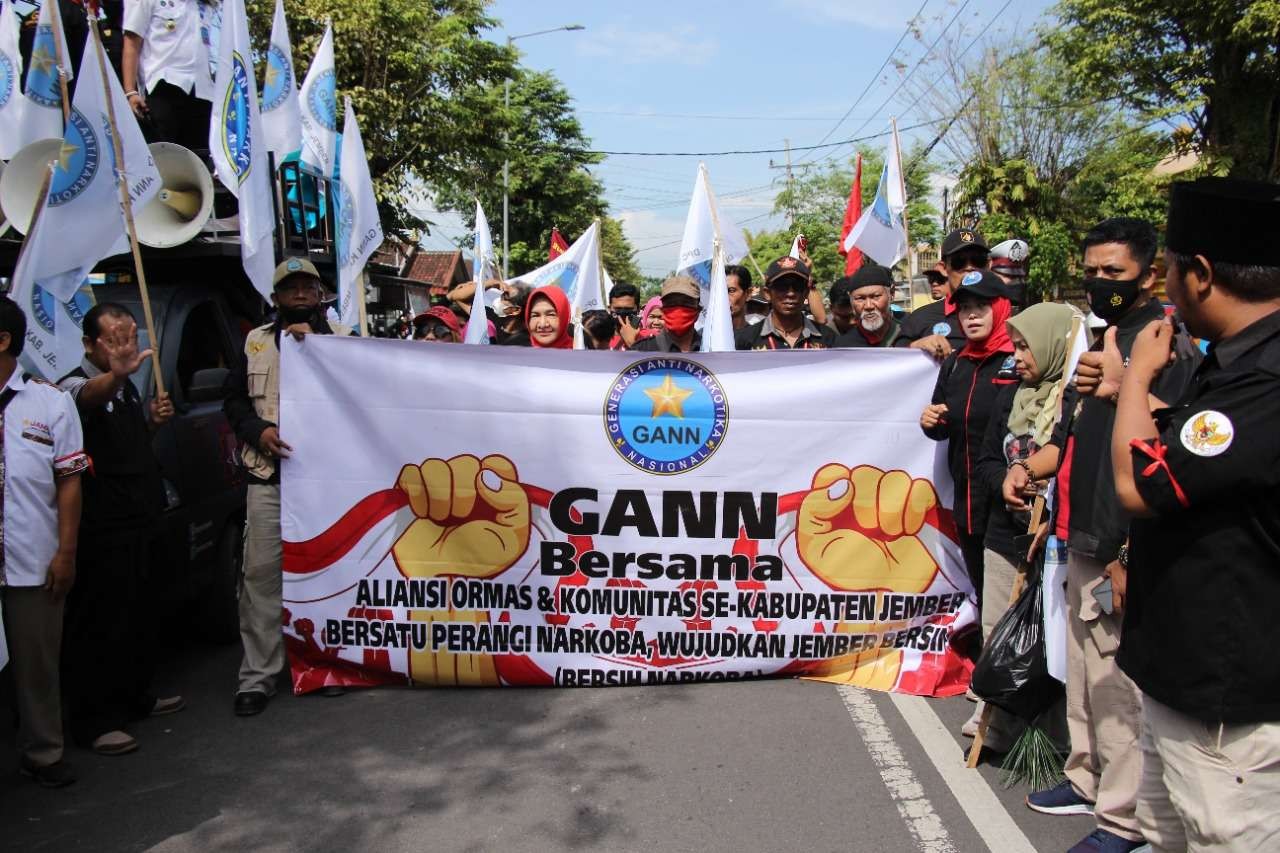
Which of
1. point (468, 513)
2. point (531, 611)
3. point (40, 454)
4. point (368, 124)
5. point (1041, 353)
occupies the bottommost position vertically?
point (531, 611)

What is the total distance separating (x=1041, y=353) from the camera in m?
3.99

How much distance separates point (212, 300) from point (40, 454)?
91.2 inches

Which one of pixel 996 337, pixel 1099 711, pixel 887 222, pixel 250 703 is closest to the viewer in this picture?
pixel 1099 711

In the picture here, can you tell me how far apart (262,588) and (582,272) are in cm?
399

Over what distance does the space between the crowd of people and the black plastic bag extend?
0.14m

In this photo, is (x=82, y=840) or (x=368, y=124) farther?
(x=368, y=124)

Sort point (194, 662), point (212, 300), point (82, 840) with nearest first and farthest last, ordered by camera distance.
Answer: point (82, 840) → point (194, 662) → point (212, 300)

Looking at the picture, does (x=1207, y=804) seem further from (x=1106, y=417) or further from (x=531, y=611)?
(x=531, y=611)

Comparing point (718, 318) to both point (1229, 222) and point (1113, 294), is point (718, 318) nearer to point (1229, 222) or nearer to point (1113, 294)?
point (1113, 294)

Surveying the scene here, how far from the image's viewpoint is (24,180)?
550 cm

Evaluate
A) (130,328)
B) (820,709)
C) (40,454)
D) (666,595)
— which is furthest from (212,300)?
(820,709)

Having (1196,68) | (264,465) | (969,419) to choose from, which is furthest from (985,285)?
(1196,68)

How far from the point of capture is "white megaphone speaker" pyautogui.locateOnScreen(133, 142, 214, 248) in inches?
220

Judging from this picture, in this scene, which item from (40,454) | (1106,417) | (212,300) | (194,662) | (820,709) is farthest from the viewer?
(212,300)
